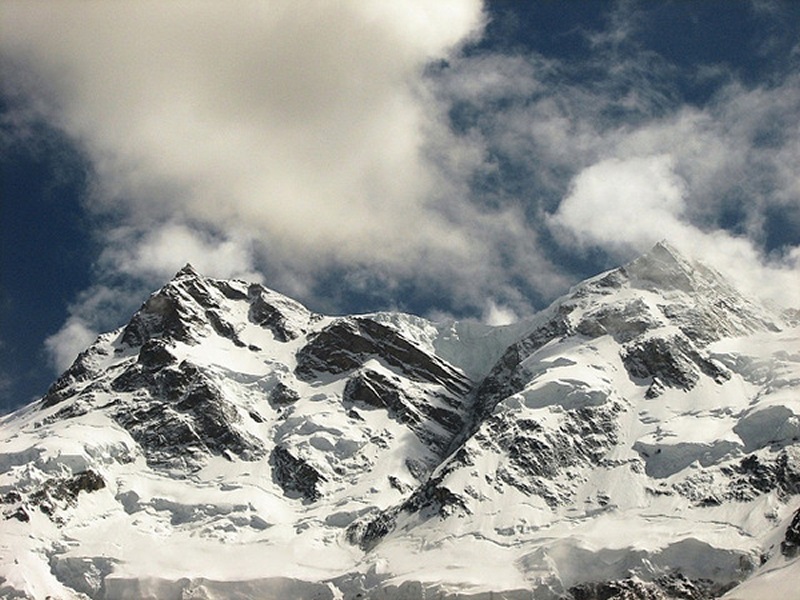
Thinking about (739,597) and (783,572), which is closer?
(739,597)

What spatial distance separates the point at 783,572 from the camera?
16050 cm

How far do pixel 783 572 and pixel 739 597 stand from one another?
31473 mm

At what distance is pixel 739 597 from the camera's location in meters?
133
